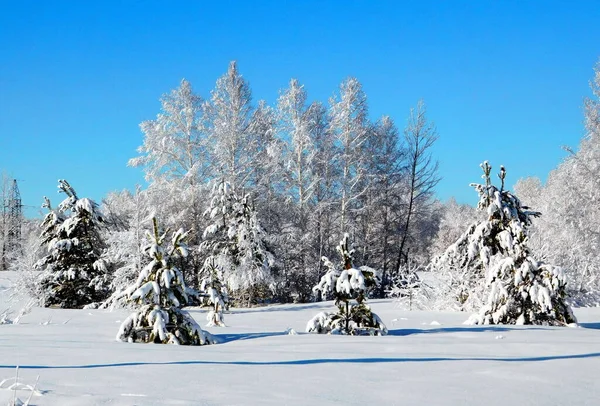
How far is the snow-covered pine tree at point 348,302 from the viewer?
9.66 meters

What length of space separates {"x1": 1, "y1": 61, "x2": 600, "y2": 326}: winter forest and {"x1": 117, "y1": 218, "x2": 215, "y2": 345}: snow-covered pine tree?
574 cm

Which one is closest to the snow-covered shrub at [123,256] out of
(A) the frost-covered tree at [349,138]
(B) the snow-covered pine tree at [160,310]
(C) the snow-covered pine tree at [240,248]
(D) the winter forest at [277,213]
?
(D) the winter forest at [277,213]

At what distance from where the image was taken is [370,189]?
26.7 meters

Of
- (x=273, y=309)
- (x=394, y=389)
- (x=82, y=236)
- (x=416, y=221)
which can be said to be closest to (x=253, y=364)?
(x=394, y=389)

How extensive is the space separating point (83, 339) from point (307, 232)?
1763 centimetres

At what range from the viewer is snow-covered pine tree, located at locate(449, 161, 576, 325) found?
11.8 m

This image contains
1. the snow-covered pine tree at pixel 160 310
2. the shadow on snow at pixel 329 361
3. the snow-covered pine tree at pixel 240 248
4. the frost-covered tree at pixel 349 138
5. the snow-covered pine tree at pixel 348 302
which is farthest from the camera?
the frost-covered tree at pixel 349 138

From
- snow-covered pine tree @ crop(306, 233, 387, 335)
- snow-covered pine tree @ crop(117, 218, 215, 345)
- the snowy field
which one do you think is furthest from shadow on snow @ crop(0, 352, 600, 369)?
snow-covered pine tree @ crop(306, 233, 387, 335)

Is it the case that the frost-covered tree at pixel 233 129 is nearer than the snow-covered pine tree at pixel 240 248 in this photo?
No

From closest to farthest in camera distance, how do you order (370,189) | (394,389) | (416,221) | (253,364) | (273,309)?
(394,389) < (253,364) < (273,309) < (370,189) < (416,221)

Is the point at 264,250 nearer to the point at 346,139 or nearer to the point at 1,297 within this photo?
the point at 346,139

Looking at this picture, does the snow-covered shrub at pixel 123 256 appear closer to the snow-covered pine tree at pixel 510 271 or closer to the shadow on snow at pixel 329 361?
the snow-covered pine tree at pixel 510 271

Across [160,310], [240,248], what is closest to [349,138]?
[240,248]

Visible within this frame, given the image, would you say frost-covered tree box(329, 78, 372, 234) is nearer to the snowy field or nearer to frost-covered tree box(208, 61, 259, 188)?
frost-covered tree box(208, 61, 259, 188)
